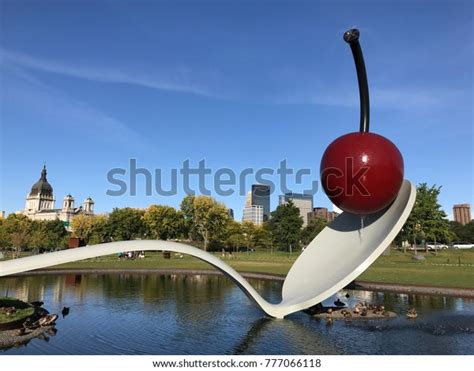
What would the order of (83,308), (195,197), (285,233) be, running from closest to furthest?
1. (83,308)
2. (285,233)
3. (195,197)

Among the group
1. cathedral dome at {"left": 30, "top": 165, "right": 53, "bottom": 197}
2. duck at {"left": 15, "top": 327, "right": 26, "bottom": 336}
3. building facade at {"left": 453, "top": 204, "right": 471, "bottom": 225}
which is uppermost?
cathedral dome at {"left": 30, "top": 165, "right": 53, "bottom": 197}

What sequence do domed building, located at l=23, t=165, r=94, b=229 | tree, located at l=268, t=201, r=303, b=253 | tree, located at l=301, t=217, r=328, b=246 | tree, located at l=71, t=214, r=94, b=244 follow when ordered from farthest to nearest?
domed building, located at l=23, t=165, r=94, b=229, tree, located at l=301, t=217, r=328, b=246, tree, located at l=71, t=214, r=94, b=244, tree, located at l=268, t=201, r=303, b=253

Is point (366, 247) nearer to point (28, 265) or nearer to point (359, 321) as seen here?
point (359, 321)

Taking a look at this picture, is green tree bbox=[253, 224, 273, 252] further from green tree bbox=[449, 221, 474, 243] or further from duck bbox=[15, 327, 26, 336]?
duck bbox=[15, 327, 26, 336]

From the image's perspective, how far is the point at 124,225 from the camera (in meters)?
65.9

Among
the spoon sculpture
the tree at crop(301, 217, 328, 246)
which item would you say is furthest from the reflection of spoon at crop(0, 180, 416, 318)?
the tree at crop(301, 217, 328, 246)

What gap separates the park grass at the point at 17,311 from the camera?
467 inches

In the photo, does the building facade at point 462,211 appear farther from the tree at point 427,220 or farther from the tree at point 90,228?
the tree at point 90,228

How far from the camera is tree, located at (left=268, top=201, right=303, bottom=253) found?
55531 millimetres

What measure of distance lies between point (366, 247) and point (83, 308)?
10.1m

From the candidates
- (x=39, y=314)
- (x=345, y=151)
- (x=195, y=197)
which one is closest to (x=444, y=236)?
(x=195, y=197)

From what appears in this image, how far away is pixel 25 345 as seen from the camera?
10539 millimetres

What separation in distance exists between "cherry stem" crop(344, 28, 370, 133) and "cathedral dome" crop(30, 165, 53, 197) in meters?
163
